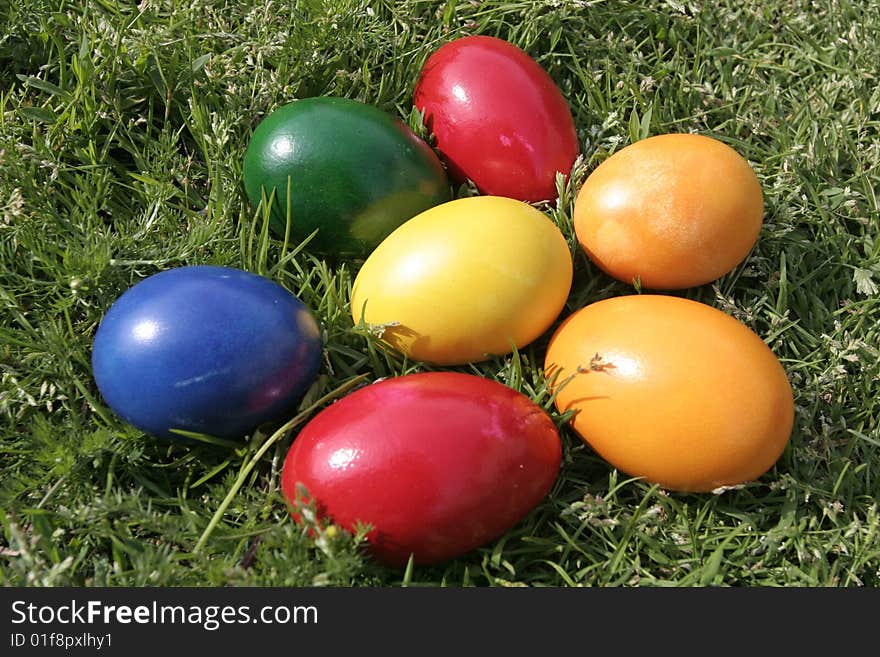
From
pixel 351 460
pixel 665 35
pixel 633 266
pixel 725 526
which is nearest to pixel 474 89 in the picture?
pixel 633 266

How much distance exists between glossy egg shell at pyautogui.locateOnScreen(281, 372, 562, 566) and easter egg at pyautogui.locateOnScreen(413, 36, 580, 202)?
2.15 feet

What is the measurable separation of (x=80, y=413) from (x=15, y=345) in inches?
9.9

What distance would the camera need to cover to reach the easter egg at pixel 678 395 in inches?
68.3

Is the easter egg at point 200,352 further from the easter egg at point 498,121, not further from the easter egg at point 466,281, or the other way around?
the easter egg at point 498,121

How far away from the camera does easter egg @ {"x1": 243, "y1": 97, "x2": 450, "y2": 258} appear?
199 centimetres

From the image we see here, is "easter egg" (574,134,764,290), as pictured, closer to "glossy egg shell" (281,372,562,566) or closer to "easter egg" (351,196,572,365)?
"easter egg" (351,196,572,365)

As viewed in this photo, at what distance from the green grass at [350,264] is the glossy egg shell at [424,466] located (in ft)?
0.26

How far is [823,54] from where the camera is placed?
2.64 meters

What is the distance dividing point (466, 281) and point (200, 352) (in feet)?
1.86

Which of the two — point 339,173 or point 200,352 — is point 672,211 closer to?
point 339,173

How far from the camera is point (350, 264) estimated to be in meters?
2.21

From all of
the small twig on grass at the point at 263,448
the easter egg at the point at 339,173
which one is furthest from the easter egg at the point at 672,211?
the small twig on grass at the point at 263,448

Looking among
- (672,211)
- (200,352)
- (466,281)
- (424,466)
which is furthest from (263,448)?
(672,211)

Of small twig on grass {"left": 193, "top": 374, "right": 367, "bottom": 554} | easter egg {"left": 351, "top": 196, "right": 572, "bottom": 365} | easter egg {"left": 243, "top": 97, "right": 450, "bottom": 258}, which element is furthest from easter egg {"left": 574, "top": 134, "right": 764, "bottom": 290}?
small twig on grass {"left": 193, "top": 374, "right": 367, "bottom": 554}
